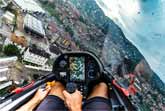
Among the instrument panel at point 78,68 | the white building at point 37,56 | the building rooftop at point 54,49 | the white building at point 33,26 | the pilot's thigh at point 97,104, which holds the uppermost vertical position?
the white building at point 33,26

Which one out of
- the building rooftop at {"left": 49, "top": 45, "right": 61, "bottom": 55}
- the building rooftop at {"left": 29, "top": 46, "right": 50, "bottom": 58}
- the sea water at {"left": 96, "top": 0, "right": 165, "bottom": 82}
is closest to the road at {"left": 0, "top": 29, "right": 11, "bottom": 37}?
the building rooftop at {"left": 29, "top": 46, "right": 50, "bottom": 58}

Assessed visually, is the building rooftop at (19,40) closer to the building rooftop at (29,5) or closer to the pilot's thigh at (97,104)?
the building rooftop at (29,5)

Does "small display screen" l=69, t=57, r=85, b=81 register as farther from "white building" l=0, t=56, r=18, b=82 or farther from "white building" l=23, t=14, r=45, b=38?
"white building" l=23, t=14, r=45, b=38

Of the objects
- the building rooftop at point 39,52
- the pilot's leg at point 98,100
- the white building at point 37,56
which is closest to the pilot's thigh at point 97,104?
the pilot's leg at point 98,100

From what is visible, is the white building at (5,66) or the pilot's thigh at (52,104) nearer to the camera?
the pilot's thigh at (52,104)

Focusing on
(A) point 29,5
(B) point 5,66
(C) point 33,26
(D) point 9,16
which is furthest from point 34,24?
(B) point 5,66

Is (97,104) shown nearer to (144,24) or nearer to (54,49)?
(144,24)

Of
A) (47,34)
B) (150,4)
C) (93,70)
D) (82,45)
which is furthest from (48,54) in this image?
(93,70)
